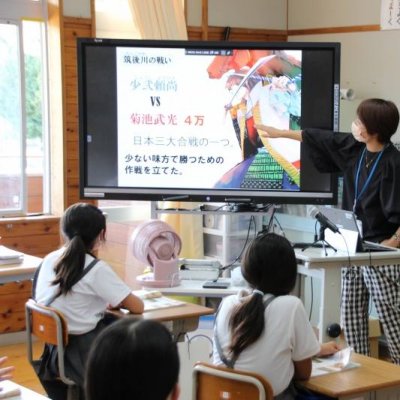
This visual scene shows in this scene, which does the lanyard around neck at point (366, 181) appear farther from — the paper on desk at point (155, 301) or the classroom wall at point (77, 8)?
the classroom wall at point (77, 8)

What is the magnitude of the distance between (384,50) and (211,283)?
252 cm

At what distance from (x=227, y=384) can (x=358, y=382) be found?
46 cm

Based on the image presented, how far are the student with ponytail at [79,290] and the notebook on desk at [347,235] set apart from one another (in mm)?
1034

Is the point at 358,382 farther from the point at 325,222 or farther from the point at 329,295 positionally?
the point at 325,222

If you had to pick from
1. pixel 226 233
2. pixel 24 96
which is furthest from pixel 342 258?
pixel 24 96

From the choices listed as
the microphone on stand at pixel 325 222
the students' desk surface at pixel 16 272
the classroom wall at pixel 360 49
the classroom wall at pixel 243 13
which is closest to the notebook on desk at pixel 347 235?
the microphone on stand at pixel 325 222

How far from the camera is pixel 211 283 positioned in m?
3.94

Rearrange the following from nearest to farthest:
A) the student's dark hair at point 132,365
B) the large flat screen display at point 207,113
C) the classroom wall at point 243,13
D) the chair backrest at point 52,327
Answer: the student's dark hair at point 132,365
the chair backrest at point 52,327
the large flat screen display at point 207,113
the classroom wall at point 243,13

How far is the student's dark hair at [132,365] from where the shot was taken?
48.3 inches

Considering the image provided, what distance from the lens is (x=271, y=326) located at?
2.51 m

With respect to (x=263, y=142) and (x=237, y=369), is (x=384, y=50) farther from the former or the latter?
(x=237, y=369)

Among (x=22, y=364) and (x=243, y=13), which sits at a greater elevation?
(x=243, y=13)

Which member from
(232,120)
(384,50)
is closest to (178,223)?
(232,120)

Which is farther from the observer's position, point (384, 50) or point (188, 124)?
point (384, 50)
